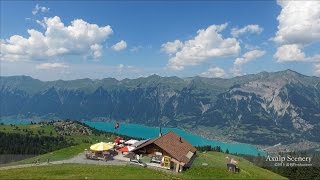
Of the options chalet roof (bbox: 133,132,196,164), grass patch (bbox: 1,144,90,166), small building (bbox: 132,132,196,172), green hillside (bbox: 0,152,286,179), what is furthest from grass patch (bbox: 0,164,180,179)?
grass patch (bbox: 1,144,90,166)

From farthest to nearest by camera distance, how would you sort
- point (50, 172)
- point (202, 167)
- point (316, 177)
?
point (316, 177) < point (202, 167) < point (50, 172)

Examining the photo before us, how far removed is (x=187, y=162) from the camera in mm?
74688

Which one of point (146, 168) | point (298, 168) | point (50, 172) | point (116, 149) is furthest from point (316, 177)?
point (50, 172)

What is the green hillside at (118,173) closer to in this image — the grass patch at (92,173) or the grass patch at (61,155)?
the grass patch at (92,173)

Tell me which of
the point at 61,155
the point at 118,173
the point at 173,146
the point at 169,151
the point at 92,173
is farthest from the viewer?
the point at 61,155

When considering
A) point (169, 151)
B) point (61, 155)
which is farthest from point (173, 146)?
point (61, 155)

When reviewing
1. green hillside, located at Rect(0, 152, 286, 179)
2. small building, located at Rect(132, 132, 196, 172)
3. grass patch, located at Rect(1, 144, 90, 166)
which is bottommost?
grass patch, located at Rect(1, 144, 90, 166)

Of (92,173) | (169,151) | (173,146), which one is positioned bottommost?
(92,173)

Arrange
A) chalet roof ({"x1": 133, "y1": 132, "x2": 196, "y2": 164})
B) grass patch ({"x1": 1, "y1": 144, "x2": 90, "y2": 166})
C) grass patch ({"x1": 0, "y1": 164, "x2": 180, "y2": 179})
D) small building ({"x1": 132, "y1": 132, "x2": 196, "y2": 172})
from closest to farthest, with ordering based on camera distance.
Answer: grass patch ({"x1": 0, "y1": 164, "x2": 180, "y2": 179})
small building ({"x1": 132, "y1": 132, "x2": 196, "y2": 172})
chalet roof ({"x1": 133, "y1": 132, "x2": 196, "y2": 164})
grass patch ({"x1": 1, "y1": 144, "x2": 90, "y2": 166})

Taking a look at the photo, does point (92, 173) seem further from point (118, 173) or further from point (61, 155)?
point (61, 155)

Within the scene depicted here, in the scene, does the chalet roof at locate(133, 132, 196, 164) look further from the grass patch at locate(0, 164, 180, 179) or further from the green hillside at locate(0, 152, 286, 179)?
the grass patch at locate(0, 164, 180, 179)

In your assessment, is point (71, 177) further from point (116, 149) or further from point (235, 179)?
point (116, 149)

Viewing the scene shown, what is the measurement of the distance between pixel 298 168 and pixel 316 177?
8.87 meters

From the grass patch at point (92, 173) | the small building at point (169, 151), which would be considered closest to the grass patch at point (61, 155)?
the small building at point (169, 151)
